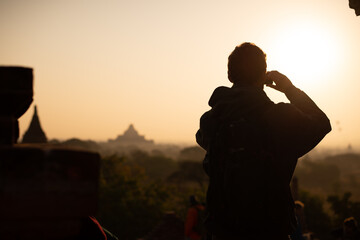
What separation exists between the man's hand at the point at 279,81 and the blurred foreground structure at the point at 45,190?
149 centimetres

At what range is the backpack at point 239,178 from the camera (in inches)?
89.1

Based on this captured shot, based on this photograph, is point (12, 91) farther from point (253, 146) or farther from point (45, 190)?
point (253, 146)

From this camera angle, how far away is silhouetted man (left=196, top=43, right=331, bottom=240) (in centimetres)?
227

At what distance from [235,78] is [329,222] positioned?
43387 mm

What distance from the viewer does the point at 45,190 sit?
130 centimetres

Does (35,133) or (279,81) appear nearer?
(279,81)

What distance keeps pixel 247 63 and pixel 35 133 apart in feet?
124

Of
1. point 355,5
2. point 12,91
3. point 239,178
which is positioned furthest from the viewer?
point 355,5

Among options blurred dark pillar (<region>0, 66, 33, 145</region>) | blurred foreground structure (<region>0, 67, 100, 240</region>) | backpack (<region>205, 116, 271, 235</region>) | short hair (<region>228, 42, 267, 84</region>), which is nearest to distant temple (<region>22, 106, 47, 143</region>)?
short hair (<region>228, 42, 267, 84</region>)

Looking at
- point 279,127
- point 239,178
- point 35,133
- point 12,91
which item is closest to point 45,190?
point 12,91

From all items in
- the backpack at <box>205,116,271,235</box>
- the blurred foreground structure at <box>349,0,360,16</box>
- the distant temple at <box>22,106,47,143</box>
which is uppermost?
the blurred foreground structure at <box>349,0,360,16</box>

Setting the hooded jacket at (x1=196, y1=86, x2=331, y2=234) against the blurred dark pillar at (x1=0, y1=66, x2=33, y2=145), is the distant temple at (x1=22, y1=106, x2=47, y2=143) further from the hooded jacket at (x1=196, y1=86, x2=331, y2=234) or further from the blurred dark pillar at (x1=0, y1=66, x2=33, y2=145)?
the blurred dark pillar at (x1=0, y1=66, x2=33, y2=145)

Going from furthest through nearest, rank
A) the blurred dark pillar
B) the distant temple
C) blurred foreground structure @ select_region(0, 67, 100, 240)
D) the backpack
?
the distant temple < the backpack < the blurred dark pillar < blurred foreground structure @ select_region(0, 67, 100, 240)

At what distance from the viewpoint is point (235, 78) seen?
2.58 meters
